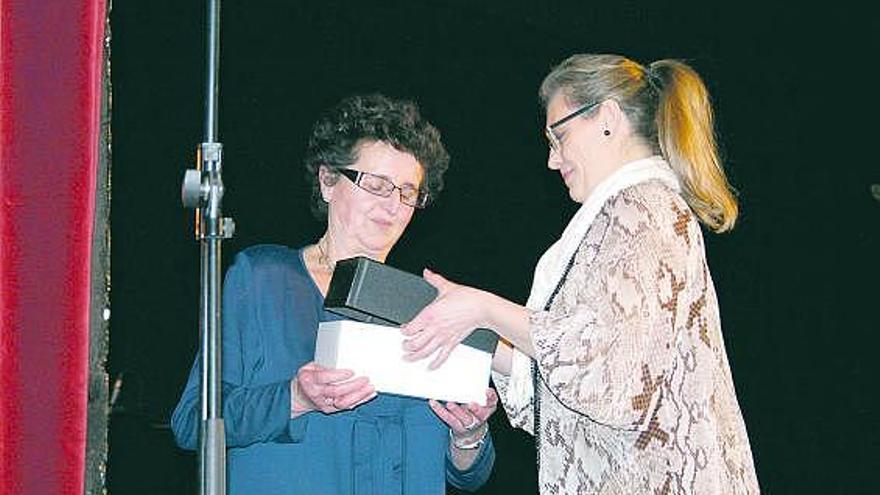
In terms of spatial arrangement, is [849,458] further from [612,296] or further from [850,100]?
[612,296]

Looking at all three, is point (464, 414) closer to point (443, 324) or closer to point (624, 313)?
point (443, 324)

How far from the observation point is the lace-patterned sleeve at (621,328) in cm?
197

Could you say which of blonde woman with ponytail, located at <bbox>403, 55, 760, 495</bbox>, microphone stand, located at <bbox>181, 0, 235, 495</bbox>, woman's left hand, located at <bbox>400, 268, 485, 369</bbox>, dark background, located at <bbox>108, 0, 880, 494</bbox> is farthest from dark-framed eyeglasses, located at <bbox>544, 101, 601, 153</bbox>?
dark background, located at <bbox>108, 0, 880, 494</bbox>

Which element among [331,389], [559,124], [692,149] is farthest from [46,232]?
[692,149]

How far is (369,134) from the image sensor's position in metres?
2.45

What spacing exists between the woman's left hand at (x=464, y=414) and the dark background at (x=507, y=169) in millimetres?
1818

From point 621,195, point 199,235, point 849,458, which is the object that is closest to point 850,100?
point 849,458

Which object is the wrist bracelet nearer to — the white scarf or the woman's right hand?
the white scarf

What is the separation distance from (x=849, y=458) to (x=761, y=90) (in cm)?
155

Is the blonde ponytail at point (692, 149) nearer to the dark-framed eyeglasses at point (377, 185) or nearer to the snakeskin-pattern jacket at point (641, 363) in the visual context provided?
the snakeskin-pattern jacket at point (641, 363)

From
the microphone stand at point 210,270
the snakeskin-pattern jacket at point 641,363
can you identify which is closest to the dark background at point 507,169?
the snakeskin-pattern jacket at point 641,363

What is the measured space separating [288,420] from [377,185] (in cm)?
46

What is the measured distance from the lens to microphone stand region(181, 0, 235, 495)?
A: 62.4 inches

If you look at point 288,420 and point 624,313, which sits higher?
point 624,313
